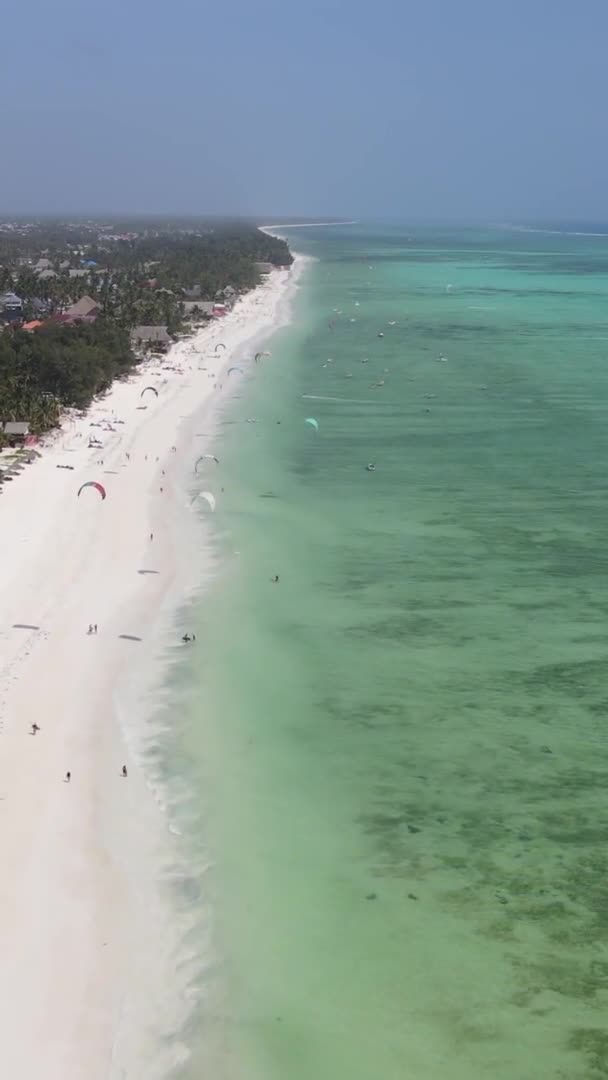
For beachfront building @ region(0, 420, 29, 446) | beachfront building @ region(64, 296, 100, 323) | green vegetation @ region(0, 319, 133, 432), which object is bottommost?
beachfront building @ region(0, 420, 29, 446)

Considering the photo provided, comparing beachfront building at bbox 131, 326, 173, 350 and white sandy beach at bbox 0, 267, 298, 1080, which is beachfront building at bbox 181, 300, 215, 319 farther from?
white sandy beach at bbox 0, 267, 298, 1080

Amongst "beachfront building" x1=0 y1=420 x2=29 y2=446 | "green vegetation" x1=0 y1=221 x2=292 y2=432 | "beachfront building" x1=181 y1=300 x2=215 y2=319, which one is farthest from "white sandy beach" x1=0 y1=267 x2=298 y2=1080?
"beachfront building" x1=181 y1=300 x2=215 y2=319

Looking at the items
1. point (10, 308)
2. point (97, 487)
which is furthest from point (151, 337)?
point (97, 487)

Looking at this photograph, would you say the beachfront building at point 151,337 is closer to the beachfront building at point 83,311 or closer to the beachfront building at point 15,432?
the beachfront building at point 83,311

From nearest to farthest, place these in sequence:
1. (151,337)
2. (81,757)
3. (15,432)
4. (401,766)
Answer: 1. (81,757)
2. (401,766)
3. (15,432)
4. (151,337)

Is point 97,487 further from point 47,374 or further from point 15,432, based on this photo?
point 47,374

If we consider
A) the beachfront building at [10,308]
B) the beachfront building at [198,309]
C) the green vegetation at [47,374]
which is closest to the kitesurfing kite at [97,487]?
the green vegetation at [47,374]
